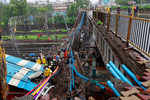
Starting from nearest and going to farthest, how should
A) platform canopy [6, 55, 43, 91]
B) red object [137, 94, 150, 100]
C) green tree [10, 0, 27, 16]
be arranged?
red object [137, 94, 150, 100] → platform canopy [6, 55, 43, 91] → green tree [10, 0, 27, 16]

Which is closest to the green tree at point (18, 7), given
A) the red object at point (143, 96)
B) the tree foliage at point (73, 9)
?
the tree foliage at point (73, 9)

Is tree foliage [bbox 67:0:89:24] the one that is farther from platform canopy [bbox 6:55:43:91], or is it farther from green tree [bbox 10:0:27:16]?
platform canopy [bbox 6:55:43:91]

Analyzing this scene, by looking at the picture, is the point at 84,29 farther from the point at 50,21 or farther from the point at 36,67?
the point at 50,21

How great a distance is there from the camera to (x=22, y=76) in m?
7.68

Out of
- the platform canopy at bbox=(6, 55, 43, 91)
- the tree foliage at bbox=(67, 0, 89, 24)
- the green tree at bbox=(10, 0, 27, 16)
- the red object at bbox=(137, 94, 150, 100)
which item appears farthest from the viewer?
the green tree at bbox=(10, 0, 27, 16)

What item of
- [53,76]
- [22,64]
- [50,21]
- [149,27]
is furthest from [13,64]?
[50,21]

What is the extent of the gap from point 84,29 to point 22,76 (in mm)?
9045

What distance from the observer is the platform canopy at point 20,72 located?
715cm

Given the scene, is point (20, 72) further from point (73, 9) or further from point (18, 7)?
point (18, 7)

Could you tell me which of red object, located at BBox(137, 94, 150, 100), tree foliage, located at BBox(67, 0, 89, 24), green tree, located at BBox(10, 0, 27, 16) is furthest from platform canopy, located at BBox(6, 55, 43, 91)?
green tree, located at BBox(10, 0, 27, 16)

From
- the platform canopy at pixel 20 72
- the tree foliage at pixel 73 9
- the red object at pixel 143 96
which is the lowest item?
the platform canopy at pixel 20 72

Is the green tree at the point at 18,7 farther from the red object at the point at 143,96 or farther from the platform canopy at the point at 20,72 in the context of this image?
the red object at the point at 143,96

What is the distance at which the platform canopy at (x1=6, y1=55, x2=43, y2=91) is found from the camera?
281 inches

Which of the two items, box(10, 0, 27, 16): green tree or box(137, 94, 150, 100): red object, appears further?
box(10, 0, 27, 16): green tree
